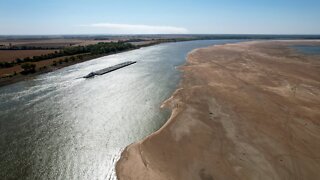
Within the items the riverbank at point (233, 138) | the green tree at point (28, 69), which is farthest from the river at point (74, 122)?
the green tree at point (28, 69)

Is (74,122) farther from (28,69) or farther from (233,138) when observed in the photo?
(28,69)

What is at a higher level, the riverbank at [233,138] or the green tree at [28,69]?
the riverbank at [233,138]

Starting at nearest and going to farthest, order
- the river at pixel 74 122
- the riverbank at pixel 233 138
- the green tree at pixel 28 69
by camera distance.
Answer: the riverbank at pixel 233 138, the river at pixel 74 122, the green tree at pixel 28 69

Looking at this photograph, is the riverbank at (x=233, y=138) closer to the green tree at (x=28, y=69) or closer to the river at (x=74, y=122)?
the river at (x=74, y=122)

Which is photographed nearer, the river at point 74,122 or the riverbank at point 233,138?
the riverbank at point 233,138

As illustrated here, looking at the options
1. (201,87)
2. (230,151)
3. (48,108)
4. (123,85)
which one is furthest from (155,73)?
(230,151)

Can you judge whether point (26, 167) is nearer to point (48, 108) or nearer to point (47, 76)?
point (48, 108)

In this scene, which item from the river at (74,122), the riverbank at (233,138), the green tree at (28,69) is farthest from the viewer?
the green tree at (28,69)
